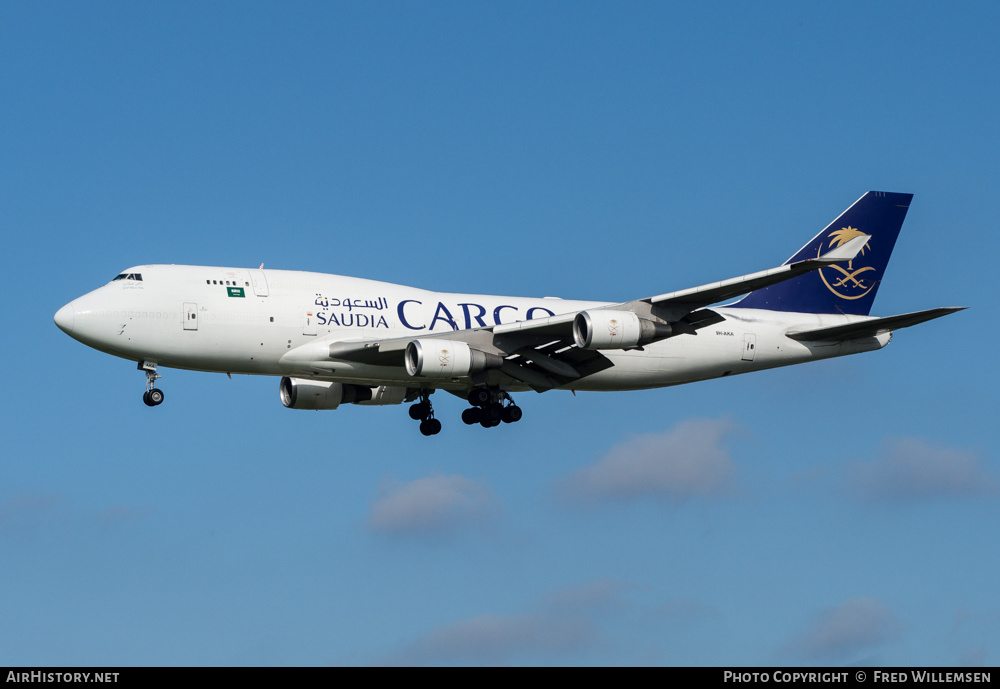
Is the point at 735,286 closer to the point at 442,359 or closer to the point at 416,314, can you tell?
the point at 442,359

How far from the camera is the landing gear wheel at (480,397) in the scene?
4112 centimetres

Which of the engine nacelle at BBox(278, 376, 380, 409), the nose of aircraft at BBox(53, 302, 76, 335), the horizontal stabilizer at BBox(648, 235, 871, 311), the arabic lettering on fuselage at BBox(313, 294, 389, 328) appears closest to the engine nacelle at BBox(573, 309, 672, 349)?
the horizontal stabilizer at BBox(648, 235, 871, 311)

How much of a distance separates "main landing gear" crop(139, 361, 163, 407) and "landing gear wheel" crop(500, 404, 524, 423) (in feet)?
35.6

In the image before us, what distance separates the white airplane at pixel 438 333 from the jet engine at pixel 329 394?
0.16 ft

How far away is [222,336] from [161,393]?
2.63 metres

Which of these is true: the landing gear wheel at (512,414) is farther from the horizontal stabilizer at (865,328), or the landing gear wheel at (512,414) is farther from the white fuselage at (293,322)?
the horizontal stabilizer at (865,328)

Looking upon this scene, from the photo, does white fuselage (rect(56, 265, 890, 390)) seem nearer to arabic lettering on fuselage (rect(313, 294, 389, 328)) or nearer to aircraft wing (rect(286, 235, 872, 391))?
arabic lettering on fuselage (rect(313, 294, 389, 328))

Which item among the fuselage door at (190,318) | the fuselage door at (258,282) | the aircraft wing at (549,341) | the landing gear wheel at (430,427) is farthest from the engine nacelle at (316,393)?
the fuselage door at (190,318)

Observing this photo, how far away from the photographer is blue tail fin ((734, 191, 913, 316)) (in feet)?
148

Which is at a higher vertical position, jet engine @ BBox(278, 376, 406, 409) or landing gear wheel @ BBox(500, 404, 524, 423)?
jet engine @ BBox(278, 376, 406, 409)
